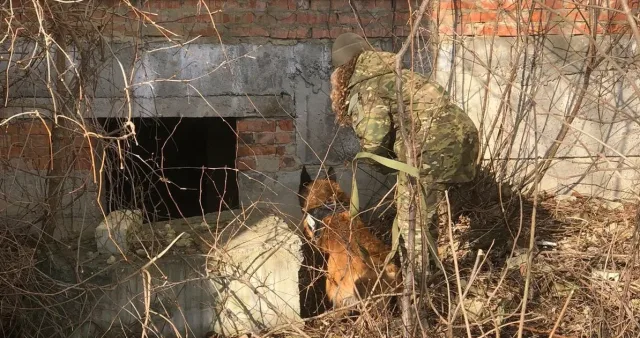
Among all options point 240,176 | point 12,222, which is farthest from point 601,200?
point 12,222

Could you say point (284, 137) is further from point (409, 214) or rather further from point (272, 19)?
point (409, 214)

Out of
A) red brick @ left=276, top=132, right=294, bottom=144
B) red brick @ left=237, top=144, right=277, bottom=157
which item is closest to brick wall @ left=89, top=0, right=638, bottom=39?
red brick @ left=276, top=132, right=294, bottom=144

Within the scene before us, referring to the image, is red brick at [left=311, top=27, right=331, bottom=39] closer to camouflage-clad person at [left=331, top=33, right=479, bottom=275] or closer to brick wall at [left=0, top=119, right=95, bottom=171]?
camouflage-clad person at [left=331, top=33, right=479, bottom=275]

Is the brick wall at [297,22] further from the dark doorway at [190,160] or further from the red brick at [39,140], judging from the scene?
the dark doorway at [190,160]

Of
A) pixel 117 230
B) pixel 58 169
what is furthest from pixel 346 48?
pixel 58 169

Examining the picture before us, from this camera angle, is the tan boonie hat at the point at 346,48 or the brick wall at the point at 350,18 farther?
the brick wall at the point at 350,18

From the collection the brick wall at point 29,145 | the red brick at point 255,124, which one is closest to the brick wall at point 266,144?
the red brick at point 255,124

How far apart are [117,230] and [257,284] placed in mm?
972

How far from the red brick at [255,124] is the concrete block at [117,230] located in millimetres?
1492

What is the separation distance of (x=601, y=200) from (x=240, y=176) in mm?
3083

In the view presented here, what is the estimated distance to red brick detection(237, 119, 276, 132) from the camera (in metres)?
6.32

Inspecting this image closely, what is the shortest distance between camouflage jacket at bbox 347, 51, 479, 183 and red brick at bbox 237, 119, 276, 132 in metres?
1.21

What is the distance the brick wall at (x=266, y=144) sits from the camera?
634cm

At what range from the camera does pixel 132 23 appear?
593cm
